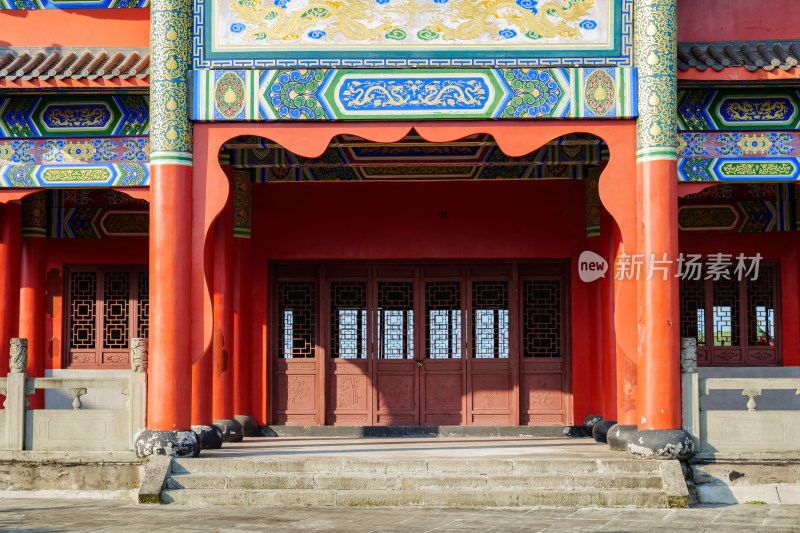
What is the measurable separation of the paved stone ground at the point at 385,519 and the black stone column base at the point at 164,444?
0.54 m

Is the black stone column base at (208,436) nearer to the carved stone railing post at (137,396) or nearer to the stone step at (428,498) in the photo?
the carved stone railing post at (137,396)

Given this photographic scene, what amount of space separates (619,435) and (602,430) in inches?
44.6

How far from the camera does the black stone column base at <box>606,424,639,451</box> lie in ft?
32.8

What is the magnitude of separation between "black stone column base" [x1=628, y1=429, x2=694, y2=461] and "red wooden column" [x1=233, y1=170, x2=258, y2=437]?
493cm

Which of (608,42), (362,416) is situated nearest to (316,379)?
(362,416)

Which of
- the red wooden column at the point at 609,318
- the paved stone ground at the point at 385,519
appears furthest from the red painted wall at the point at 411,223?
the paved stone ground at the point at 385,519

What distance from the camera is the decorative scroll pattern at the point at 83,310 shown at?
1277 cm

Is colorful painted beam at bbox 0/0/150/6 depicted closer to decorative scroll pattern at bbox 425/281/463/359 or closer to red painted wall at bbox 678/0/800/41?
decorative scroll pattern at bbox 425/281/463/359

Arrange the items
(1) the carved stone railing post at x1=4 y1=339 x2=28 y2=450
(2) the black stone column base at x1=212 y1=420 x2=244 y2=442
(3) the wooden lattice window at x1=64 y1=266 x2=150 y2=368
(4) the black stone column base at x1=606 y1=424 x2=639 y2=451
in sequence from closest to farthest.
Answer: (1) the carved stone railing post at x1=4 y1=339 x2=28 y2=450, (4) the black stone column base at x1=606 y1=424 x2=639 y2=451, (2) the black stone column base at x1=212 y1=420 x2=244 y2=442, (3) the wooden lattice window at x1=64 y1=266 x2=150 y2=368

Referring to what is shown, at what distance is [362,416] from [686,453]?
15.2 ft

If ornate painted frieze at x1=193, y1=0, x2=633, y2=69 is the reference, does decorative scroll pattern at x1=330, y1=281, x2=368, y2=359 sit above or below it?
below

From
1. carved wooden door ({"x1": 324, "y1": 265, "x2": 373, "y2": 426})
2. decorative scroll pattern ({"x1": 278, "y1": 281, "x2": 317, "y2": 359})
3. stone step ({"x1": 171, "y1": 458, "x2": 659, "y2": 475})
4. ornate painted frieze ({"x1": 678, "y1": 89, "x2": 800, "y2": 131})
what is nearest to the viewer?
stone step ({"x1": 171, "y1": 458, "x2": 659, "y2": 475})

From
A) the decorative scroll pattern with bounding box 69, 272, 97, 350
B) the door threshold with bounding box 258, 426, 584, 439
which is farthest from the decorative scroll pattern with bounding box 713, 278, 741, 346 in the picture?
the decorative scroll pattern with bounding box 69, 272, 97, 350

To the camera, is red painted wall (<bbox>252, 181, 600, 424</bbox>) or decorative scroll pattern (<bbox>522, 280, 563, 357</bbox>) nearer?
red painted wall (<bbox>252, 181, 600, 424</bbox>)
